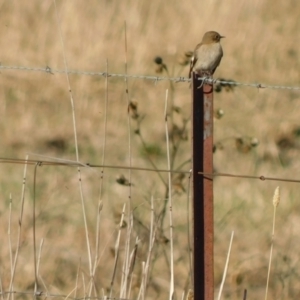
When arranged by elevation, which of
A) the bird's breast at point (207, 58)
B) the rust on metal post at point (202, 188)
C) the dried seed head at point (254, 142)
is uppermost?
the bird's breast at point (207, 58)

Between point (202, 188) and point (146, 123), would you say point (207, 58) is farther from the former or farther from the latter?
point (202, 188)

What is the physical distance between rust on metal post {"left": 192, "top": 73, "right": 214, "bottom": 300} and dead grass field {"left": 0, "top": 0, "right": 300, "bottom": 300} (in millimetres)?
2452

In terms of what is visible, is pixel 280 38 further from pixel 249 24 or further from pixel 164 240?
pixel 164 240

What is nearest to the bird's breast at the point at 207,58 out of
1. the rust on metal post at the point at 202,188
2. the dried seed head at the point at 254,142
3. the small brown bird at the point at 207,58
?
the small brown bird at the point at 207,58

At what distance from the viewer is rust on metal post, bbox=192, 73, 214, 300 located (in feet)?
12.2

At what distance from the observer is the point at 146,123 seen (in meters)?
6.68

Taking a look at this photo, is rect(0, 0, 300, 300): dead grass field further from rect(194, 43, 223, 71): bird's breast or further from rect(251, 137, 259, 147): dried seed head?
rect(194, 43, 223, 71): bird's breast

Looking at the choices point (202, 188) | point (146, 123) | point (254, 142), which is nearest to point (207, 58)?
point (254, 142)

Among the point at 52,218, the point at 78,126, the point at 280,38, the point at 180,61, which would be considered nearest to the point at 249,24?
the point at 280,38

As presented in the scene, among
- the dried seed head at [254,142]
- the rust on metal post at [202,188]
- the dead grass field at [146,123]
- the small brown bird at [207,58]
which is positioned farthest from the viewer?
the dried seed head at [254,142]

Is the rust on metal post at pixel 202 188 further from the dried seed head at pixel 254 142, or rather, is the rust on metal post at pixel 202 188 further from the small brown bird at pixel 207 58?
the dried seed head at pixel 254 142

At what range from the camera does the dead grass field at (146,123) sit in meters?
6.35

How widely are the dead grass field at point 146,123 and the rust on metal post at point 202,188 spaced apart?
2.45m

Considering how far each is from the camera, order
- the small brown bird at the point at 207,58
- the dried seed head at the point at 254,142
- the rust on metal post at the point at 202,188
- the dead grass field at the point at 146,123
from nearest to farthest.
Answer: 1. the rust on metal post at the point at 202,188
2. the small brown bird at the point at 207,58
3. the dead grass field at the point at 146,123
4. the dried seed head at the point at 254,142
